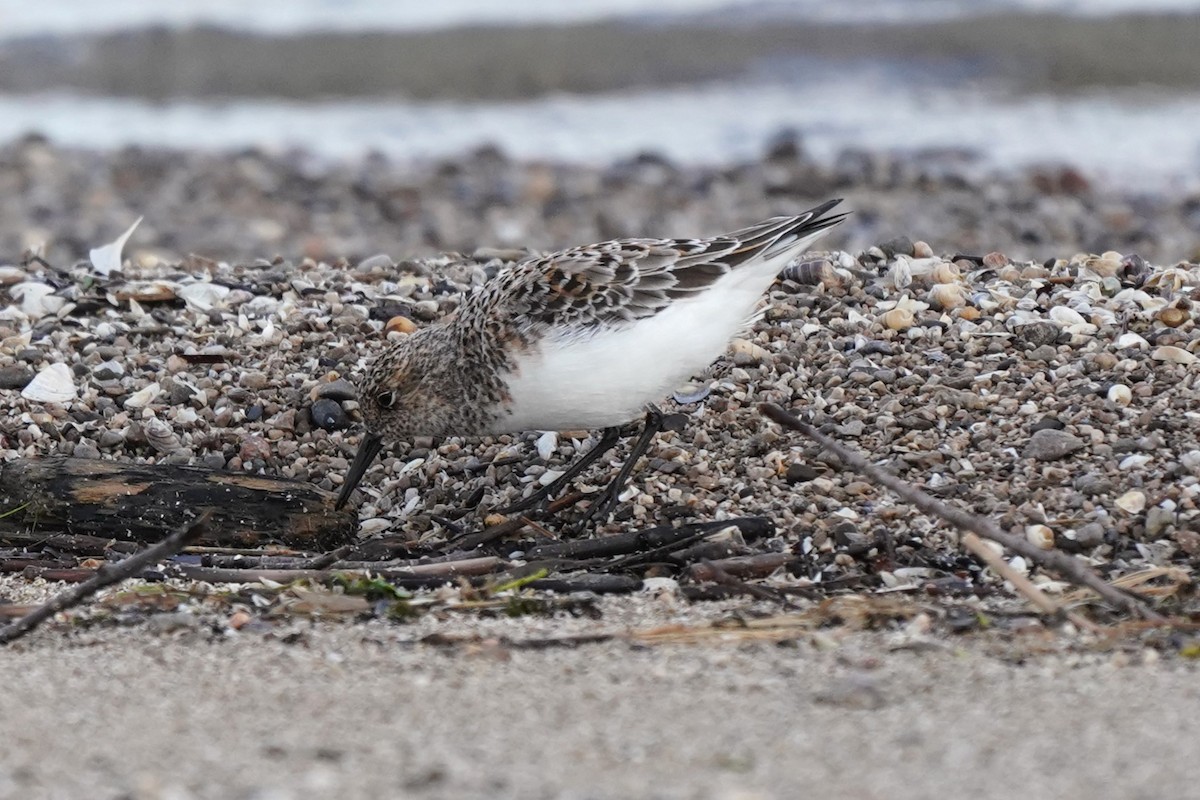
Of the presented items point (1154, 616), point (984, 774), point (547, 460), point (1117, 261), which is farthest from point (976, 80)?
point (984, 774)

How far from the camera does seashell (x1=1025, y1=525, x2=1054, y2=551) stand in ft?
13.3

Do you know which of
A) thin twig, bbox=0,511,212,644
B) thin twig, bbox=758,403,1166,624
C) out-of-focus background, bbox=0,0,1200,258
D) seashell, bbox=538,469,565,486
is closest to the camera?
thin twig, bbox=0,511,212,644

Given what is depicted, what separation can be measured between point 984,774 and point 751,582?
55.5 inches

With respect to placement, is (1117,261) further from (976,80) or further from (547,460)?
(976,80)

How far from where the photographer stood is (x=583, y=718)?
2926 mm

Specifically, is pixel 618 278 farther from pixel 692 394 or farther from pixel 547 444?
pixel 547 444

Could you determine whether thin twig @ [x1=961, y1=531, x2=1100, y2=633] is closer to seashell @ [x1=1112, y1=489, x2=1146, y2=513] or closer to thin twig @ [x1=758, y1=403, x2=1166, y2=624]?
thin twig @ [x1=758, y1=403, x2=1166, y2=624]

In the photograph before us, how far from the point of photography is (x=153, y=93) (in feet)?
54.1

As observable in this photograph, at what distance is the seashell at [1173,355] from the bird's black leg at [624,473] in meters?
1.54

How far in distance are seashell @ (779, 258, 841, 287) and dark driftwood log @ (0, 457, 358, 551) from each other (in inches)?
75.2

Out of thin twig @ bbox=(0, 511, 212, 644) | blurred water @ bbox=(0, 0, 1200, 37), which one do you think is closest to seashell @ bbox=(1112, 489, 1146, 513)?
thin twig @ bbox=(0, 511, 212, 644)

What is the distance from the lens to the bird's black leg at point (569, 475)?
15.4 ft

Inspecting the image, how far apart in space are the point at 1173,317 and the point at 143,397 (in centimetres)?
339

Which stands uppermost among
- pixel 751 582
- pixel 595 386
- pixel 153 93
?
pixel 153 93
